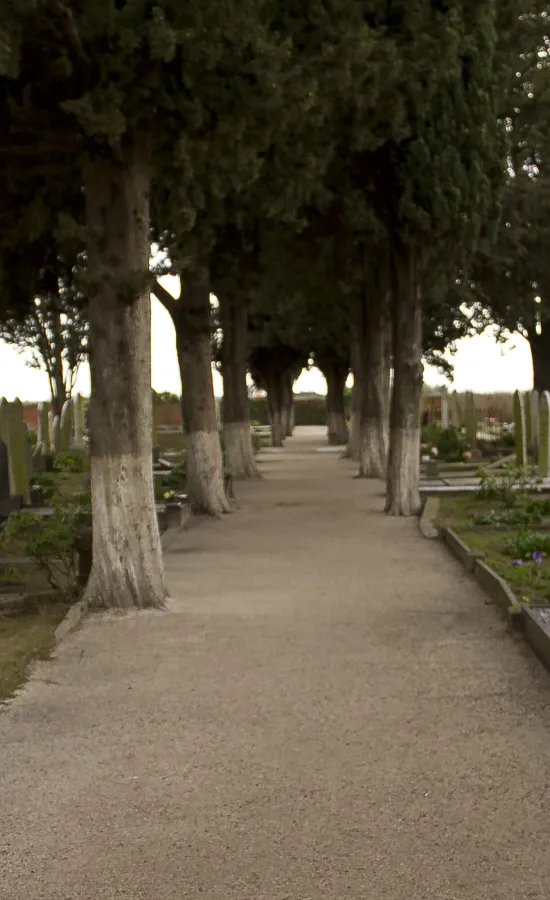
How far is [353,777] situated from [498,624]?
374cm

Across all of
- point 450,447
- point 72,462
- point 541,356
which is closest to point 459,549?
point 72,462

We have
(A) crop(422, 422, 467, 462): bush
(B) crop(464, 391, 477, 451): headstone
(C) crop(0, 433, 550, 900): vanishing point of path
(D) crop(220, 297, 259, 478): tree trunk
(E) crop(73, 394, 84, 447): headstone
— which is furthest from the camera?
(E) crop(73, 394, 84, 447): headstone

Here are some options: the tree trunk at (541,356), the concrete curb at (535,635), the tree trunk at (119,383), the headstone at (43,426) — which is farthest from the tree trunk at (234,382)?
the concrete curb at (535,635)

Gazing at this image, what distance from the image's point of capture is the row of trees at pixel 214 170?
927cm

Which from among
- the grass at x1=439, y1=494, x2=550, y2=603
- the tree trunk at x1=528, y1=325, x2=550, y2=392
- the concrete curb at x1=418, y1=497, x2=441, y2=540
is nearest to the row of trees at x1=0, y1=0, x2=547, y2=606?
the concrete curb at x1=418, y1=497, x2=441, y2=540

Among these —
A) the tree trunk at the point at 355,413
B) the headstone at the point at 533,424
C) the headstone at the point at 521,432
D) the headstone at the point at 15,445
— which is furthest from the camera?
the tree trunk at the point at 355,413

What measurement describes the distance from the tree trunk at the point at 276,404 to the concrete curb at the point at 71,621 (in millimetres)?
39516

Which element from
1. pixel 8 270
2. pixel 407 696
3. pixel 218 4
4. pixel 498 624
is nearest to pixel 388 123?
pixel 8 270

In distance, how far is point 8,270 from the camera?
1270 centimetres

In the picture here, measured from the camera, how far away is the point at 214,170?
11031 millimetres

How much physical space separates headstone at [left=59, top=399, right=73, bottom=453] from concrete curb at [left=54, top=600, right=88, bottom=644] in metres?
21.6

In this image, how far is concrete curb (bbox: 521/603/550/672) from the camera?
734cm

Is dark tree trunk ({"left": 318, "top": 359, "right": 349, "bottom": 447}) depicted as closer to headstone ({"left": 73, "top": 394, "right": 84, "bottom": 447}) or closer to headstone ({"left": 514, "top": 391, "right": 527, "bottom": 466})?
headstone ({"left": 73, "top": 394, "right": 84, "bottom": 447})

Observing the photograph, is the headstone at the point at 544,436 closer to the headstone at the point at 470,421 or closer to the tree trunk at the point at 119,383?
the headstone at the point at 470,421
